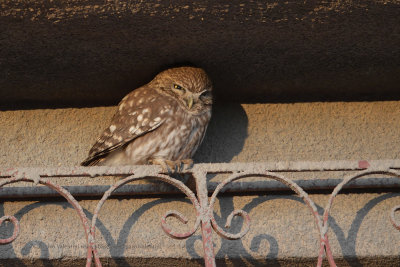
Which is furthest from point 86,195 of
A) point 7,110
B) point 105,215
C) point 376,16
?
point 376,16

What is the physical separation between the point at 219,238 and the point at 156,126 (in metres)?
0.71

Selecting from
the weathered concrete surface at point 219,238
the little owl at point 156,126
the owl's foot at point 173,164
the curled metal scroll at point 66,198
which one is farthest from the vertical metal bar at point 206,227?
the little owl at point 156,126

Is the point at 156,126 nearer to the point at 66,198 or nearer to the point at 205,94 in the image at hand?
the point at 205,94

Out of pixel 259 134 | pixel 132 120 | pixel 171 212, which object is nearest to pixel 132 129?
pixel 132 120

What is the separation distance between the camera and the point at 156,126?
3.25 metres

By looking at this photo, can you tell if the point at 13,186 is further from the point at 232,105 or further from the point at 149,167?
the point at 232,105

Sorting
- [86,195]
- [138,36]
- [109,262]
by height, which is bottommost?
[109,262]

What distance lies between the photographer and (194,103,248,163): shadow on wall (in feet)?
10.5

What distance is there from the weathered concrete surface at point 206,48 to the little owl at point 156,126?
0.23 feet

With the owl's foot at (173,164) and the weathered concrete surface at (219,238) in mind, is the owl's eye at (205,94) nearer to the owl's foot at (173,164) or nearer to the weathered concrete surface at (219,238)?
the owl's foot at (173,164)

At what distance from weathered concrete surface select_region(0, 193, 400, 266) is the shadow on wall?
0.32m

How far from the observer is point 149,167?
264cm

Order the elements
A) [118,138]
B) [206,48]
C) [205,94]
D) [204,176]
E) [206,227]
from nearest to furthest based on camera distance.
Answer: [206,227], [204,176], [206,48], [118,138], [205,94]

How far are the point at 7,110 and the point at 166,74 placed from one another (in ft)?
2.37
